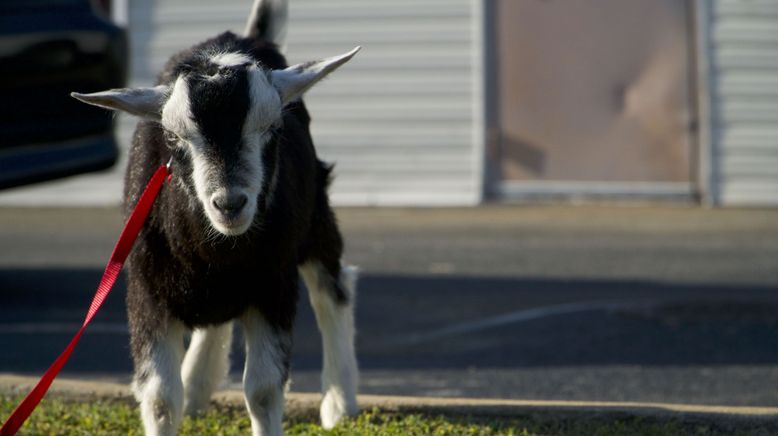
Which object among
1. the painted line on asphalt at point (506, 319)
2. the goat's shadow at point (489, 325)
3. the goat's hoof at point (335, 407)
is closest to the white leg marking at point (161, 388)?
the goat's hoof at point (335, 407)

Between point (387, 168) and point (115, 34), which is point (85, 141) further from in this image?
point (387, 168)

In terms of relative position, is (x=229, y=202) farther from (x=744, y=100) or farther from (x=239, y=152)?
(x=744, y=100)

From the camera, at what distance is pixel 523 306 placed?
942cm

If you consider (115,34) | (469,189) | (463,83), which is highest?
(115,34)

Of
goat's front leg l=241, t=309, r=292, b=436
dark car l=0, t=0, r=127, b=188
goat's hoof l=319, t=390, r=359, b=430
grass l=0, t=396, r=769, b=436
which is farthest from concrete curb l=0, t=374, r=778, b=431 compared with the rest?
dark car l=0, t=0, r=127, b=188

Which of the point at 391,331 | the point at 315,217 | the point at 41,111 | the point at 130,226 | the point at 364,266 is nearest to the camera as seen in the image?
the point at 130,226

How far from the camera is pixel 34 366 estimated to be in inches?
300

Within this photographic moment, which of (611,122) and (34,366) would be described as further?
(611,122)

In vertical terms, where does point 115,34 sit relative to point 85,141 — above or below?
above

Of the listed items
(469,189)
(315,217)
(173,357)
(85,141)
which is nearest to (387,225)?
(469,189)

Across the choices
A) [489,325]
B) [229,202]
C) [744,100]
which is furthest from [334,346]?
[744,100]

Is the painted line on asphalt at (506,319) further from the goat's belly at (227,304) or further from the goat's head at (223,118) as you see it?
the goat's head at (223,118)

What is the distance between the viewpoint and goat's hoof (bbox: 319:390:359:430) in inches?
227

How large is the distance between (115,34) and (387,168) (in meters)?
6.90
